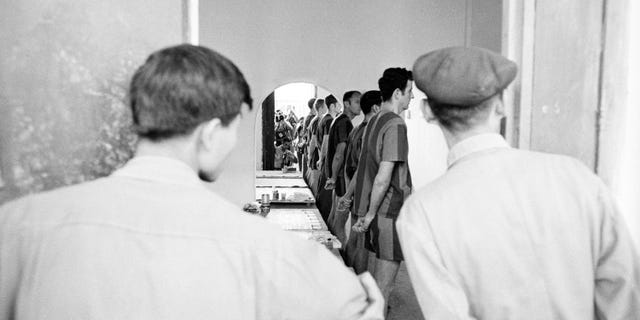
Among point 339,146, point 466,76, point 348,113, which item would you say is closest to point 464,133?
point 466,76

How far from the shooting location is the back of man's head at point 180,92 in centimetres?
119

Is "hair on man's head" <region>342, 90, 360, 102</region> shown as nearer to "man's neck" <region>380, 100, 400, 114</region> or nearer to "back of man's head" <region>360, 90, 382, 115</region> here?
"back of man's head" <region>360, 90, 382, 115</region>

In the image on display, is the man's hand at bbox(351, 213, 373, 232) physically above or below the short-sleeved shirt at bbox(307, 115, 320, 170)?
above

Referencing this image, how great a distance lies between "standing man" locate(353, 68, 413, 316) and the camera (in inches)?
158

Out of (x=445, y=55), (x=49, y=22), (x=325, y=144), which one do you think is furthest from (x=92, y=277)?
(x=325, y=144)

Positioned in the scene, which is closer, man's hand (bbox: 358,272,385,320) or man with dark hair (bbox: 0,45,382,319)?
man with dark hair (bbox: 0,45,382,319)

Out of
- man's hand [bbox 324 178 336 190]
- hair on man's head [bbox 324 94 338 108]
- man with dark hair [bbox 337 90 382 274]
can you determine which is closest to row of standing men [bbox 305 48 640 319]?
man with dark hair [bbox 337 90 382 274]

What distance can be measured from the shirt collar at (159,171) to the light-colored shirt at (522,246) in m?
0.75

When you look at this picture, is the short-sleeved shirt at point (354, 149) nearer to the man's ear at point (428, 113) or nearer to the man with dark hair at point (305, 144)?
the man with dark hair at point (305, 144)

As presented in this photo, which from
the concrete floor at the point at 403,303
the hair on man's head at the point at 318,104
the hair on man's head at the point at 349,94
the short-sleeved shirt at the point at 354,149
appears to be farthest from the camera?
the hair on man's head at the point at 318,104

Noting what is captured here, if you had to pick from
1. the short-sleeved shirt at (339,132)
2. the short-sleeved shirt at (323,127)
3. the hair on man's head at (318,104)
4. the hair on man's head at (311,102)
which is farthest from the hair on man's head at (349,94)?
the hair on man's head at (311,102)

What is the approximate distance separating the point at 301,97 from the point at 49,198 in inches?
272

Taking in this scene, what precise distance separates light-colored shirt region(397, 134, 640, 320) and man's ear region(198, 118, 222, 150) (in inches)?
28.0

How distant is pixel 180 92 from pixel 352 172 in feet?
15.2
